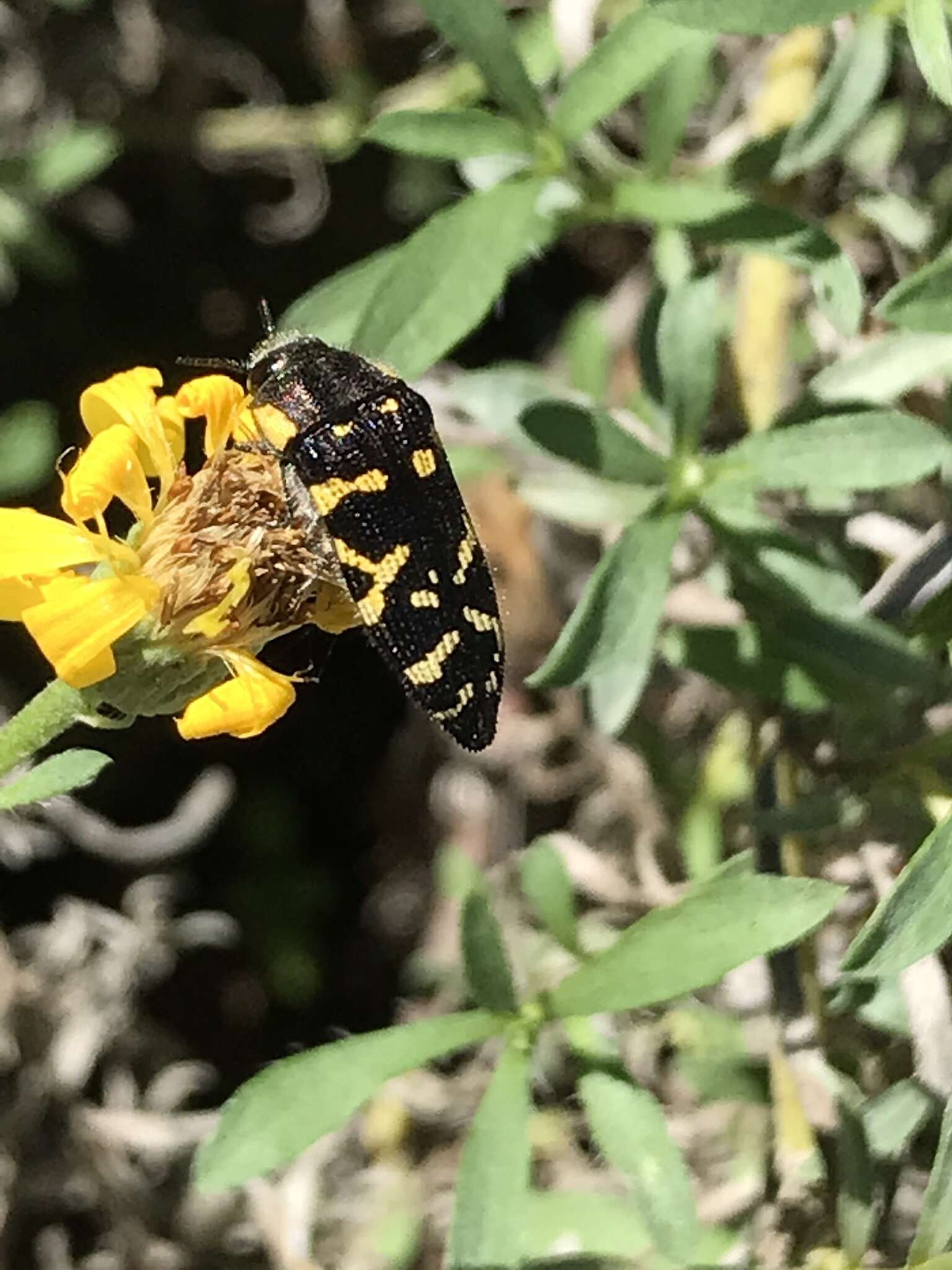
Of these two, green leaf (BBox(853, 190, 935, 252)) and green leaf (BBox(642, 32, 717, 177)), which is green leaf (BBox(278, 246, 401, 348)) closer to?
green leaf (BBox(642, 32, 717, 177))

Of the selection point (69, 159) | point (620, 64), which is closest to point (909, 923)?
point (620, 64)

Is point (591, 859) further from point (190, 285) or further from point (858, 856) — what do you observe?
point (190, 285)

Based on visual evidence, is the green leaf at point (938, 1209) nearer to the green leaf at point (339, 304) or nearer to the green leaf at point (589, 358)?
the green leaf at point (339, 304)

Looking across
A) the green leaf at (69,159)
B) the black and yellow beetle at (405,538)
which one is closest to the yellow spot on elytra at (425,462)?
the black and yellow beetle at (405,538)

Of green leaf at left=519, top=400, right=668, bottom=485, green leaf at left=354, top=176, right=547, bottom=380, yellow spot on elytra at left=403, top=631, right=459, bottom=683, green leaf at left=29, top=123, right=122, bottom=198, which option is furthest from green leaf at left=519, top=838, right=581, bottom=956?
green leaf at left=29, top=123, right=122, bottom=198

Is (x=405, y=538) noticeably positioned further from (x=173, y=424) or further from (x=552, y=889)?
(x=552, y=889)

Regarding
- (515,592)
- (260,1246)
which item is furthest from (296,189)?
(260,1246)
